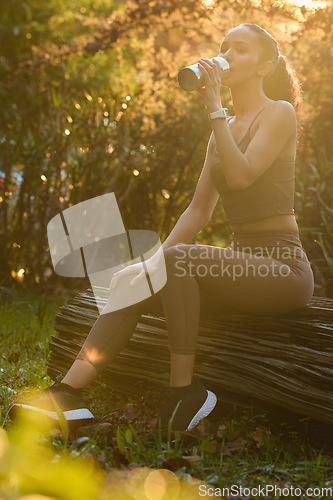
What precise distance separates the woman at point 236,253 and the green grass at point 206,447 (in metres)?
0.13

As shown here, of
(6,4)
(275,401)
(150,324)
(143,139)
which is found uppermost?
(6,4)

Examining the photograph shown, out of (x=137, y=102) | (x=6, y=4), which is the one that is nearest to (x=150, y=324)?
(x=137, y=102)

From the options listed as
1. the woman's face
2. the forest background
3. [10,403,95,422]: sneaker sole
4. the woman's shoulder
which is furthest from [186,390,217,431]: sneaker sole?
the forest background

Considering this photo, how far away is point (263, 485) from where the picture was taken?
75.2 inches

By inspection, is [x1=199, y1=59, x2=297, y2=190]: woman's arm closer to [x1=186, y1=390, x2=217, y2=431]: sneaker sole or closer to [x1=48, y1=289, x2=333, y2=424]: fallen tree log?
[x1=48, y1=289, x2=333, y2=424]: fallen tree log

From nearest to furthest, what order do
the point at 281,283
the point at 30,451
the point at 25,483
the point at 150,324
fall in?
1. the point at 25,483
2. the point at 30,451
3. the point at 281,283
4. the point at 150,324

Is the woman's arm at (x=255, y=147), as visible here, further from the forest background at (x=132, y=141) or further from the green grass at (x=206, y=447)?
the forest background at (x=132, y=141)

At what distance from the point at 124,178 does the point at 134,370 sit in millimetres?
3566

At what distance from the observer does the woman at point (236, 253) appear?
225cm

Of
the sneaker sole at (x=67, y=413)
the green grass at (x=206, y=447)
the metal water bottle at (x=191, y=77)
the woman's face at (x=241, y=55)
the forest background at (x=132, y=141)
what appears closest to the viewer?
the green grass at (x=206, y=447)

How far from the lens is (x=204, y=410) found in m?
2.27

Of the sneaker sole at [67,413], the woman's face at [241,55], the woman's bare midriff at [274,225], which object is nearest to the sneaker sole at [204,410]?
the sneaker sole at [67,413]

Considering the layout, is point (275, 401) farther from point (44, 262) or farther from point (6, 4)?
point (6, 4)

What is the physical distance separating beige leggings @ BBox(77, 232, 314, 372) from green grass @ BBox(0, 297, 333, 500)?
1.17 feet
